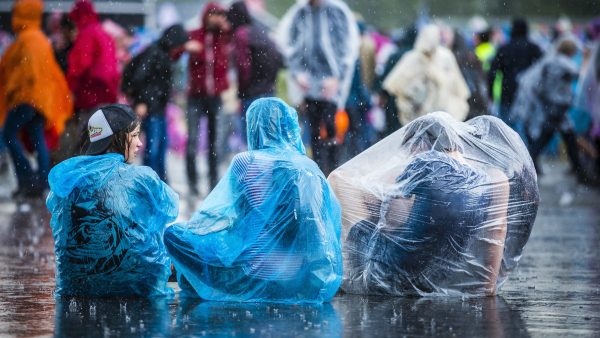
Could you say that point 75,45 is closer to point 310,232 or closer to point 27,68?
point 27,68

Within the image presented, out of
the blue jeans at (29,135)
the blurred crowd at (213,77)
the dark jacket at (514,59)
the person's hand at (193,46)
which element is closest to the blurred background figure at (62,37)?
the blurred crowd at (213,77)

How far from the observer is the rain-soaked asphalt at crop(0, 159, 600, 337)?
19.1 ft

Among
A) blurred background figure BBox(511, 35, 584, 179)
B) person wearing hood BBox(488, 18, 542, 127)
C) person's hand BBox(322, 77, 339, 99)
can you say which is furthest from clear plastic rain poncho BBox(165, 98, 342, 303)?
person wearing hood BBox(488, 18, 542, 127)

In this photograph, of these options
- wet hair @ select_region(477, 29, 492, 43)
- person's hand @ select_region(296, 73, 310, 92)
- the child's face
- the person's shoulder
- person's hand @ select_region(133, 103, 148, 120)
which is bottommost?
the person's shoulder

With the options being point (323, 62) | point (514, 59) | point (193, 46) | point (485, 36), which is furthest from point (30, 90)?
point (485, 36)

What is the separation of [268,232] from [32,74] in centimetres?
745

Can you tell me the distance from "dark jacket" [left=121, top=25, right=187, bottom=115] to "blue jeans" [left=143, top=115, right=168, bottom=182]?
0.11 metres

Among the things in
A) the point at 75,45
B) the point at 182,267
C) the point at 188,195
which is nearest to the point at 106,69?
the point at 75,45

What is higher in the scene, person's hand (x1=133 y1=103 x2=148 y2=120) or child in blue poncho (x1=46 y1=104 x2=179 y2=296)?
person's hand (x1=133 y1=103 x2=148 y2=120)

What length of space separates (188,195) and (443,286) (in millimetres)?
7639

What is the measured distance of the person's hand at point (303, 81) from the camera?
13375 millimetres

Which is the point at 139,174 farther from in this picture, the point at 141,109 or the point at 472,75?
the point at 472,75

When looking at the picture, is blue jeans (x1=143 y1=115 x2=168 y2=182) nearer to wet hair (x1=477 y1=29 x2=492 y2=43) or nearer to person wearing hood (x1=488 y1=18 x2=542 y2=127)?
person wearing hood (x1=488 y1=18 x2=542 y2=127)

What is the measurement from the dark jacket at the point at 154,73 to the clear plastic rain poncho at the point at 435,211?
6.77 m
